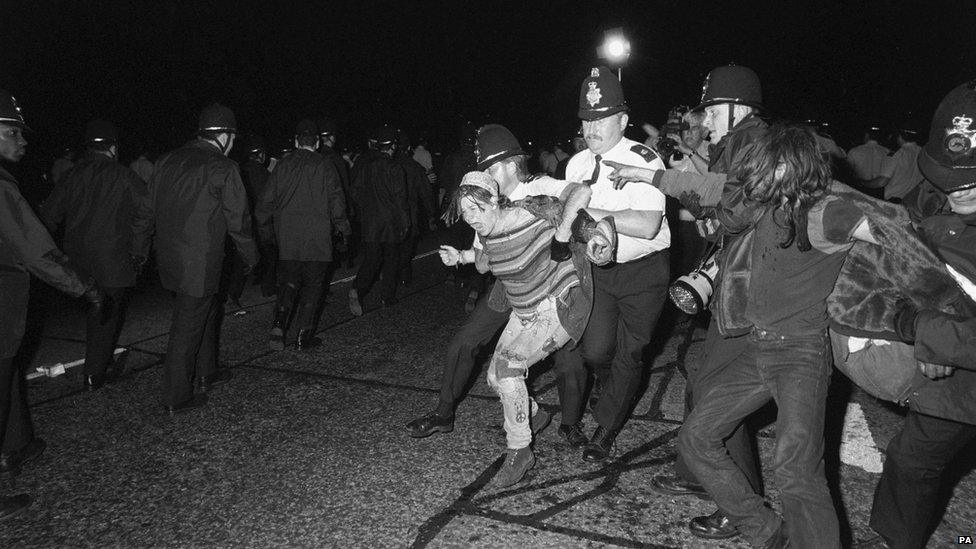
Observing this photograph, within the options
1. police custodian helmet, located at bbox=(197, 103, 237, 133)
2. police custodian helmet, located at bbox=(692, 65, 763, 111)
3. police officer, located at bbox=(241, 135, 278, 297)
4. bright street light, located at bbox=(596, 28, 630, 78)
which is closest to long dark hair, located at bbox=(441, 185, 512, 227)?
police custodian helmet, located at bbox=(692, 65, 763, 111)

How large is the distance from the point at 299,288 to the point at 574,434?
3.72m

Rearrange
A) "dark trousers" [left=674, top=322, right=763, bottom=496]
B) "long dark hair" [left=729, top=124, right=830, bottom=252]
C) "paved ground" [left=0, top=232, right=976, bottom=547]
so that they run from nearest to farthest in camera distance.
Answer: "long dark hair" [left=729, top=124, right=830, bottom=252] < "dark trousers" [left=674, top=322, right=763, bottom=496] < "paved ground" [left=0, top=232, right=976, bottom=547]

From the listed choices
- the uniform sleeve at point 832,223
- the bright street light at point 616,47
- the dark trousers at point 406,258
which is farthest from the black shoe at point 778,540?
the bright street light at point 616,47

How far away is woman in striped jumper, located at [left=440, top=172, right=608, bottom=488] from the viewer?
3.48 metres

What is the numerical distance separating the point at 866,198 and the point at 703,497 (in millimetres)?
1888

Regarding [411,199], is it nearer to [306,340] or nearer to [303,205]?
[303,205]

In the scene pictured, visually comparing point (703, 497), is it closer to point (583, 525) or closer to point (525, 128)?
point (583, 525)

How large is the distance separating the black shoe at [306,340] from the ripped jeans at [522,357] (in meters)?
3.19

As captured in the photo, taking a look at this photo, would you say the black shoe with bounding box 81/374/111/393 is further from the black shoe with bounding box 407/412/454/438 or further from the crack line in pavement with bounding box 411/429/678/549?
the crack line in pavement with bounding box 411/429/678/549

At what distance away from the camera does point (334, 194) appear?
656cm

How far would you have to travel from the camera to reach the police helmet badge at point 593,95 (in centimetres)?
371

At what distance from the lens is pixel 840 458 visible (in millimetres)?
3953

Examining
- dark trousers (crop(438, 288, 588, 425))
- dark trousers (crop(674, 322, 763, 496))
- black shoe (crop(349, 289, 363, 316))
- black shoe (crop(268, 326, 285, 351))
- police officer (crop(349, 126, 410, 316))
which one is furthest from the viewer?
police officer (crop(349, 126, 410, 316))

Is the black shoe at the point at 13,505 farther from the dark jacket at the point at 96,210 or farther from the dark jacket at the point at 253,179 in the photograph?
the dark jacket at the point at 253,179
